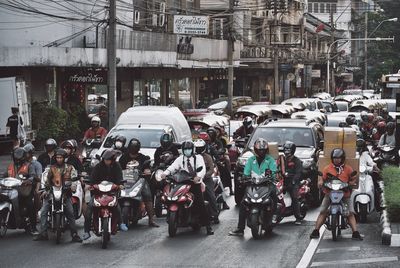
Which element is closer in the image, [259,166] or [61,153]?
[61,153]

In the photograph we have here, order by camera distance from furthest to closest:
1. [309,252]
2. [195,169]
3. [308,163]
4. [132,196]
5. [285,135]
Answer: [285,135] < [308,163] < [132,196] < [195,169] < [309,252]

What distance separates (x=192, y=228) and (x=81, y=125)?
2072 cm

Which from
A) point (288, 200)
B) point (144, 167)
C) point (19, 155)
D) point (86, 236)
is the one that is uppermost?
point (19, 155)

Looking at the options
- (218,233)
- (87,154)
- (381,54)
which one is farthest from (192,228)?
(381,54)

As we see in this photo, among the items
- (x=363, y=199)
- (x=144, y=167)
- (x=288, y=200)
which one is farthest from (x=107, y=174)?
(x=363, y=199)

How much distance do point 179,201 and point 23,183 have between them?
2.62 m

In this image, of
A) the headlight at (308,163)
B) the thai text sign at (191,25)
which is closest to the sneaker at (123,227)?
the headlight at (308,163)

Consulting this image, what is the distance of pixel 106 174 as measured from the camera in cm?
1451

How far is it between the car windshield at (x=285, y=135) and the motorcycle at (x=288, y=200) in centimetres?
238

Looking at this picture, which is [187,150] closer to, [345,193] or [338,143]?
[345,193]

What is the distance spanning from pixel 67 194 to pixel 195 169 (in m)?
2.23

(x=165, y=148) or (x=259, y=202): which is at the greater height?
(x=165, y=148)

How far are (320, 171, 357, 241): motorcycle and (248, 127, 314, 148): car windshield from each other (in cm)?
594

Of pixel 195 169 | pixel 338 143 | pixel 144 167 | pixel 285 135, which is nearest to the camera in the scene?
pixel 195 169
